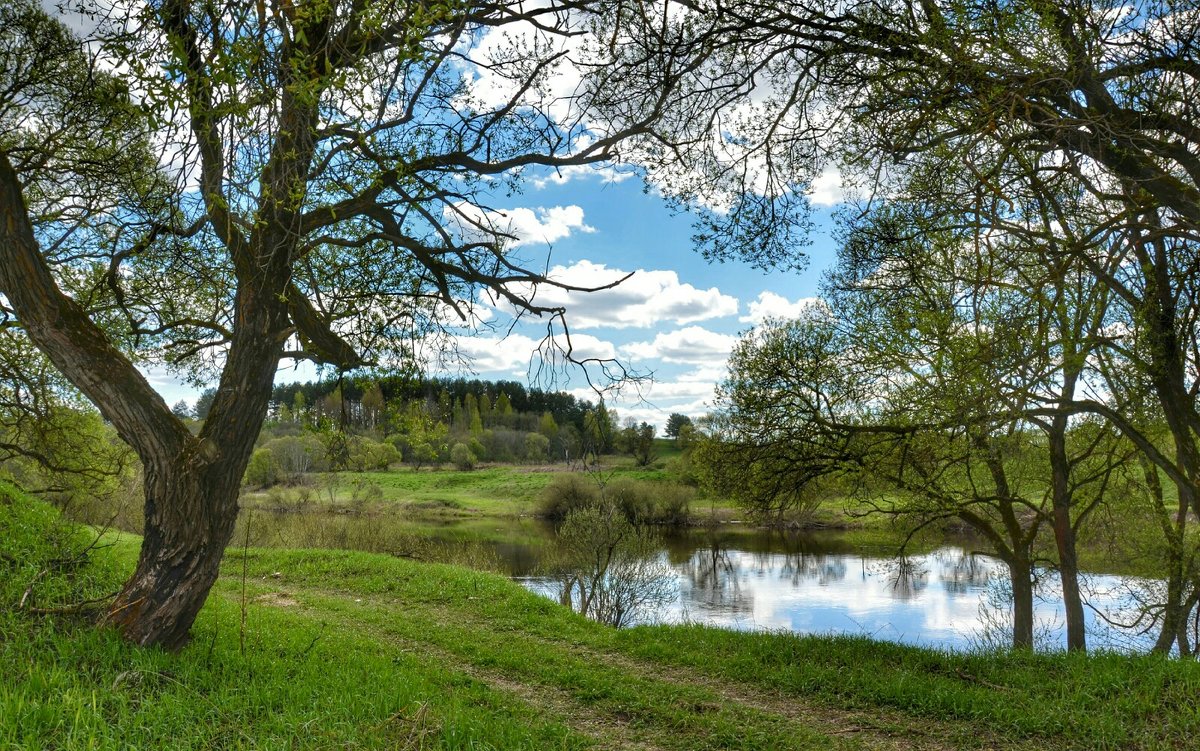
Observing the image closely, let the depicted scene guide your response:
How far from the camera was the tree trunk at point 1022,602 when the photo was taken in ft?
44.3

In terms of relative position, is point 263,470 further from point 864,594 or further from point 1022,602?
point 1022,602

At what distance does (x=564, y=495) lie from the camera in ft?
120

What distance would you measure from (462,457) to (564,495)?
59.6 ft

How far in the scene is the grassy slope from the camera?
4777mm

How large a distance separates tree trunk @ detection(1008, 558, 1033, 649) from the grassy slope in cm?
653

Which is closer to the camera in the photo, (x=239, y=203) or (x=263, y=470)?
(x=239, y=203)

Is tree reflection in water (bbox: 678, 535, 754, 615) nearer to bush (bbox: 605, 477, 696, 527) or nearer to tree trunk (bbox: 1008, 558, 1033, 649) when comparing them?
bush (bbox: 605, 477, 696, 527)

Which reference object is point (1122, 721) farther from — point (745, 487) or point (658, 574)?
point (658, 574)

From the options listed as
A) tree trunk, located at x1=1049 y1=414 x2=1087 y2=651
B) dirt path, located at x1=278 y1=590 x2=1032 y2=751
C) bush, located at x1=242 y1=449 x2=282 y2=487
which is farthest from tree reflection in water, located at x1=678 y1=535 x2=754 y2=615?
bush, located at x1=242 y1=449 x2=282 y2=487

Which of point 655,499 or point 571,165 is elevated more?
point 571,165

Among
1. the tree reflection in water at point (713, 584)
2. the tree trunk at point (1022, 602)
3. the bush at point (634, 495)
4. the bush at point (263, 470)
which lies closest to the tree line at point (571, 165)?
the tree trunk at point (1022, 602)

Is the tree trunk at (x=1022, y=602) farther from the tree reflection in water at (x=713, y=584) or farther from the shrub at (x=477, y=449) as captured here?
the shrub at (x=477, y=449)

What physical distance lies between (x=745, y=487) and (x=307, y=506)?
23.7 m

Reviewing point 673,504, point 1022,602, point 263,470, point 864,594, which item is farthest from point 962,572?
point 263,470
